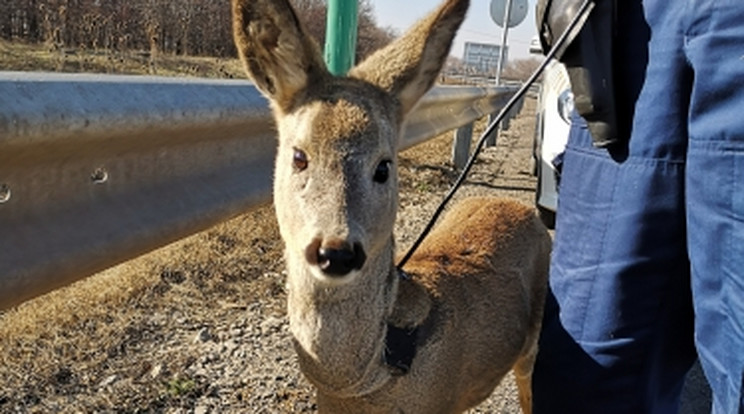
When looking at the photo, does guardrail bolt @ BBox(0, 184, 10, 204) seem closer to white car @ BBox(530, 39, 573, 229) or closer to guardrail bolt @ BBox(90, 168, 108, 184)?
guardrail bolt @ BBox(90, 168, 108, 184)

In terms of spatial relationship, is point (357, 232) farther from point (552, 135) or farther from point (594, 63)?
point (552, 135)

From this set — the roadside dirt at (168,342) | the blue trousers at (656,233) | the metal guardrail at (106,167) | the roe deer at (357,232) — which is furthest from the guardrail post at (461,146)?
the blue trousers at (656,233)

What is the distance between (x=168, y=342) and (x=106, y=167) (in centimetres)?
170

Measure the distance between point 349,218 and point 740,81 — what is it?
4.13ft

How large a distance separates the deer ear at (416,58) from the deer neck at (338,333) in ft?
2.53

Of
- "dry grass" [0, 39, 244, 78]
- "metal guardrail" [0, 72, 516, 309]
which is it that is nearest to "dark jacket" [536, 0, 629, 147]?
"metal guardrail" [0, 72, 516, 309]

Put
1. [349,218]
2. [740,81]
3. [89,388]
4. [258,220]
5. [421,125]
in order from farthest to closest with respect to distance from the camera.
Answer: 1. [421,125]
2. [258,220]
3. [89,388]
4. [349,218]
5. [740,81]

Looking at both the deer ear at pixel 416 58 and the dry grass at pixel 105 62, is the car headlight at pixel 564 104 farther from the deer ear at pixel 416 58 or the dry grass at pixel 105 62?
the dry grass at pixel 105 62

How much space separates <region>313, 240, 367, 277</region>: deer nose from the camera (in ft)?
7.40

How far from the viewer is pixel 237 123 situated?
2758 millimetres

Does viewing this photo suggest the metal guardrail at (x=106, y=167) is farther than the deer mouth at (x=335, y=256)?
No

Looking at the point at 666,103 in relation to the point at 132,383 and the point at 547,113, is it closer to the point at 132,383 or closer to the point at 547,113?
the point at 132,383

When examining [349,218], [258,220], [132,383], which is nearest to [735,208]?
[349,218]

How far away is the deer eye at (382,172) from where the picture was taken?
2.66 meters
